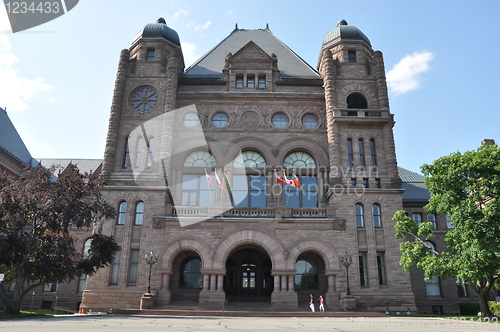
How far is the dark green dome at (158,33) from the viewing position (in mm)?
36250

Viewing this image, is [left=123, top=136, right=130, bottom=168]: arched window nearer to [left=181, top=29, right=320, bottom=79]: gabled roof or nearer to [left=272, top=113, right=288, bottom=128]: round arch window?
[left=181, top=29, right=320, bottom=79]: gabled roof

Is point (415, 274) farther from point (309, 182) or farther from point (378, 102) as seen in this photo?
point (378, 102)

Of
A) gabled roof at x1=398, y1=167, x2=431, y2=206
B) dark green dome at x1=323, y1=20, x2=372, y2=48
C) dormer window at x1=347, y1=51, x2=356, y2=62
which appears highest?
dark green dome at x1=323, y1=20, x2=372, y2=48

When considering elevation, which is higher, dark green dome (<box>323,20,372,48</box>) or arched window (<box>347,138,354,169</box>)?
dark green dome (<box>323,20,372,48</box>)

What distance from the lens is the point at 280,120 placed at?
1357 inches

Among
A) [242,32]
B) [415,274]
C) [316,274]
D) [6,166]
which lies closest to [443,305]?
Result: [415,274]

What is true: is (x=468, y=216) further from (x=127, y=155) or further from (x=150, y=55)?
(x=150, y=55)

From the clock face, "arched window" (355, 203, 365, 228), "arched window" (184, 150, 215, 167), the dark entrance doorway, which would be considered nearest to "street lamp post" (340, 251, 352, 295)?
"arched window" (355, 203, 365, 228)

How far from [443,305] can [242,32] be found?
116 feet

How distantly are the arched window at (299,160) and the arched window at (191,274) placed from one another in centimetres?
1115

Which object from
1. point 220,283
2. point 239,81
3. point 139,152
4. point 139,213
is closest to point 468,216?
point 220,283

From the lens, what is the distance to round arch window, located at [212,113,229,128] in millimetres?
34312

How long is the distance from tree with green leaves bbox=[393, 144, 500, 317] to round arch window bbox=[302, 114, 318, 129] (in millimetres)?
11789

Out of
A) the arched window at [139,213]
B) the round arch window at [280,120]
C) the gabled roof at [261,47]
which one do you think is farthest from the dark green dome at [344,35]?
the arched window at [139,213]
